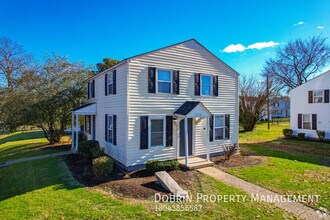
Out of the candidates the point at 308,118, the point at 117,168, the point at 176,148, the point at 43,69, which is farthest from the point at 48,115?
the point at 308,118

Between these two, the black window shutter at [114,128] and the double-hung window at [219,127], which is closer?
the black window shutter at [114,128]

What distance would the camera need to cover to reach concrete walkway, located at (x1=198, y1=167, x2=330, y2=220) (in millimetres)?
5129

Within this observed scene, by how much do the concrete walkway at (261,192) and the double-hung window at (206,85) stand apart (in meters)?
4.26

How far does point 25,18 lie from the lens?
1212 centimetres

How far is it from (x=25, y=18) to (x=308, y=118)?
2510cm

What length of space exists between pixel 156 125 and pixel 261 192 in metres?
5.16

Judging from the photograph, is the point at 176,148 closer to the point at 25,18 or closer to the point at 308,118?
the point at 25,18

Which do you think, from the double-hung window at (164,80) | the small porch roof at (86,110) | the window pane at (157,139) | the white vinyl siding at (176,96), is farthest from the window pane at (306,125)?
the small porch roof at (86,110)

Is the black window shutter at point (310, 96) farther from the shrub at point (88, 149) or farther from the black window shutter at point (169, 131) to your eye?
the shrub at point (88, 149)

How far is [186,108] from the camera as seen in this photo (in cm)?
941

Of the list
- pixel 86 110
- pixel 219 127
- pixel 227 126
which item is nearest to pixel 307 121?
pixel 227 126

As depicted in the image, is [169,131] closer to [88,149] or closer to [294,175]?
[88,149]

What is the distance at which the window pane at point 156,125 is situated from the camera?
9201mm

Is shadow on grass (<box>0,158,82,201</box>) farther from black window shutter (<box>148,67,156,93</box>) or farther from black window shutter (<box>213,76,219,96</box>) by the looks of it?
black window shutter (<box>213,76,219,96</box>)
